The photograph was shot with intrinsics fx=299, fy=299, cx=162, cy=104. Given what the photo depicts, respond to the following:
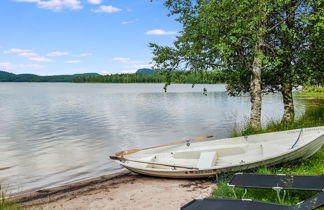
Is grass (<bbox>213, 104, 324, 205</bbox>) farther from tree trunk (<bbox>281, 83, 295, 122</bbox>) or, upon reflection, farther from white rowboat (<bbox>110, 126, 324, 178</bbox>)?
tree trunk (<bbox>281, 83, 295, 122</bbox>)

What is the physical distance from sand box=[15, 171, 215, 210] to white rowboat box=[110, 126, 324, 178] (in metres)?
0.50

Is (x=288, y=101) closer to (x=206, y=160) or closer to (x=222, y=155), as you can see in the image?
(x=222, y=155)

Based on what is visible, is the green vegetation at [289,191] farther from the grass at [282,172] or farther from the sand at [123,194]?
the sand at [123,194]

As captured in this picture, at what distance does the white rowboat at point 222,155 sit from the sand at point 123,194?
496 millimetres

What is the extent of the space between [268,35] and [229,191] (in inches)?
452

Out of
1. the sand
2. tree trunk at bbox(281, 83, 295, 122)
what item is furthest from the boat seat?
tree trunk at bbox(281, 83, 295, 122)

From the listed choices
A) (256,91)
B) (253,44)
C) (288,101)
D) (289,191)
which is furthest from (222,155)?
(288,101)

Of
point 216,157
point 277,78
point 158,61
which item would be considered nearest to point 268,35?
point 277,78

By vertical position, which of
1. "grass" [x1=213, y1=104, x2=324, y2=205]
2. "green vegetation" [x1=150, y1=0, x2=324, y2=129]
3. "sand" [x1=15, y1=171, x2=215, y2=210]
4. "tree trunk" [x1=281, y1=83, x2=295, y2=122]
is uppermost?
"green vegetation" [x1=150, y1=0, x2=324, y2=129]

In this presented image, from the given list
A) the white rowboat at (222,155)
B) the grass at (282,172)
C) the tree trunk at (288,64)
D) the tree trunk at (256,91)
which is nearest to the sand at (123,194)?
the white rowboat at (222,155)

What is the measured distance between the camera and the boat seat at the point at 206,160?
1088cm

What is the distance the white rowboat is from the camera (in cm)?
1008

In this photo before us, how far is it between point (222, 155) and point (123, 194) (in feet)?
14.2

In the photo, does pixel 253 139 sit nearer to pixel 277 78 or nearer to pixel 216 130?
pixel 277 78
